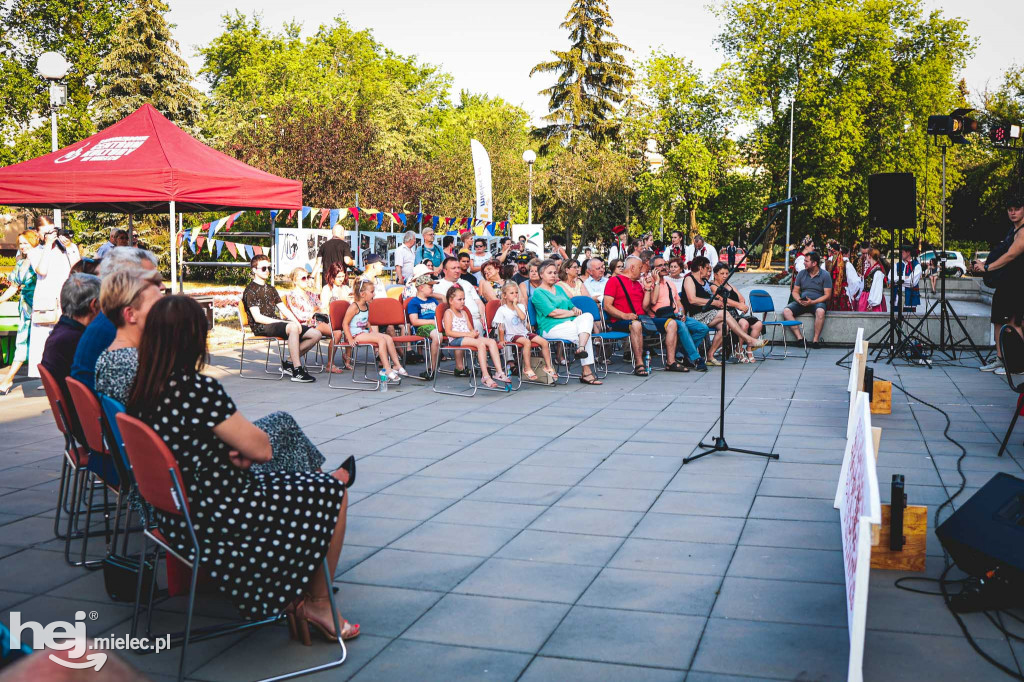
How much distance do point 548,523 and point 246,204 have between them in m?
6.44

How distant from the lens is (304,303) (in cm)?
1067

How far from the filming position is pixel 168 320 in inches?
126

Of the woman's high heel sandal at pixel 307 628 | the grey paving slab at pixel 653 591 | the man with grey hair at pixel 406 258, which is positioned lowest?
the grey paving slab at pixel 653 591

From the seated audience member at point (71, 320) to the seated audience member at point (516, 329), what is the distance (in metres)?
5.03

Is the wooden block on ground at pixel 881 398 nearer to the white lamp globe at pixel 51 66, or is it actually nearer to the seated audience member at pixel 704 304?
the seated audience member at pixel 704 304

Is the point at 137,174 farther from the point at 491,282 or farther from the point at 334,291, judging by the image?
the point at 491,282

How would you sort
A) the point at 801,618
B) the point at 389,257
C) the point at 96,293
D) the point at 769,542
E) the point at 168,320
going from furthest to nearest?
the point at 389,257 → the point at 96,293 → the point at 769,542 → the point at 801,618 → the point at 168,320

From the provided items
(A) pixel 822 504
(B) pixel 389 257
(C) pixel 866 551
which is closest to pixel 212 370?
(A) pixel 822 504

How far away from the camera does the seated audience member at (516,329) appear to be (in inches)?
389

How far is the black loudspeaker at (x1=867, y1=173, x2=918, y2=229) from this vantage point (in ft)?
38.1

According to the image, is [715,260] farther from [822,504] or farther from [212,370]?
[822,504]

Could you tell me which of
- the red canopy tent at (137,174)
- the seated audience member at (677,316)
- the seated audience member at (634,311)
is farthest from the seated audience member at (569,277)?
the red canopy tent at (137,174)

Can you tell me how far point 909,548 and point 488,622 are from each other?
2036mm

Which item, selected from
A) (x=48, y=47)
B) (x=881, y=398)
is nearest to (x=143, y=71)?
(x=48, y=47)
